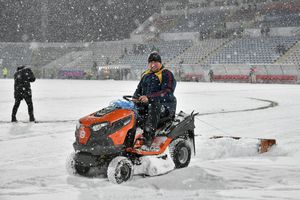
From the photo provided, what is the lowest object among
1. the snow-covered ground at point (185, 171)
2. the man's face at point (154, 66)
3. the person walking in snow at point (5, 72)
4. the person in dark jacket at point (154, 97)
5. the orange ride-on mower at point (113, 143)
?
the snow-covered ground at point (185, 171)

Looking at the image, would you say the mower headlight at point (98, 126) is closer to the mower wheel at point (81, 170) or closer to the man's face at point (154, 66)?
the mower wheel at point (81, 170)

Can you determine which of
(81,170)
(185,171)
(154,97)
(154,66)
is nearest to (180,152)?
(185,171)

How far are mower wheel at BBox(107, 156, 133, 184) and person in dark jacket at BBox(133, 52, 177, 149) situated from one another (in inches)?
15.4

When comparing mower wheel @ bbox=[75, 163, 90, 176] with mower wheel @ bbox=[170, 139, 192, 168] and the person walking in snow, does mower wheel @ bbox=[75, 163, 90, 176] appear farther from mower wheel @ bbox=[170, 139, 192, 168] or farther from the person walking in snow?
the person walking in snow

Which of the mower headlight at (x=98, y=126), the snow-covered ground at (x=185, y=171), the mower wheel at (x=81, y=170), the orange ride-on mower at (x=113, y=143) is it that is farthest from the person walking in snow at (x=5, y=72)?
the mower headlight at (x=98, y=126)

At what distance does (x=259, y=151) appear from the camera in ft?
21.6

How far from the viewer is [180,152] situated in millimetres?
5691

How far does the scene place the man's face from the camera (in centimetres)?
555

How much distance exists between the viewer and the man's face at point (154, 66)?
555 centimetres

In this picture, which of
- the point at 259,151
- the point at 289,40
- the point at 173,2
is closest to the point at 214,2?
the point at 173,2

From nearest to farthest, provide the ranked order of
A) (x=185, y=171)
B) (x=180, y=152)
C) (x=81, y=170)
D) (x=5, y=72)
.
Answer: (x=81, y=170)
(x=185, y=171)
(x=180, y=152)
(x=5, y=72)

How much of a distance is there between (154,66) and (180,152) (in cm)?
107

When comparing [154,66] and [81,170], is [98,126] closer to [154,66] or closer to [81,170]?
[81,170]

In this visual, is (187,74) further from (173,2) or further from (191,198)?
(191,198)
